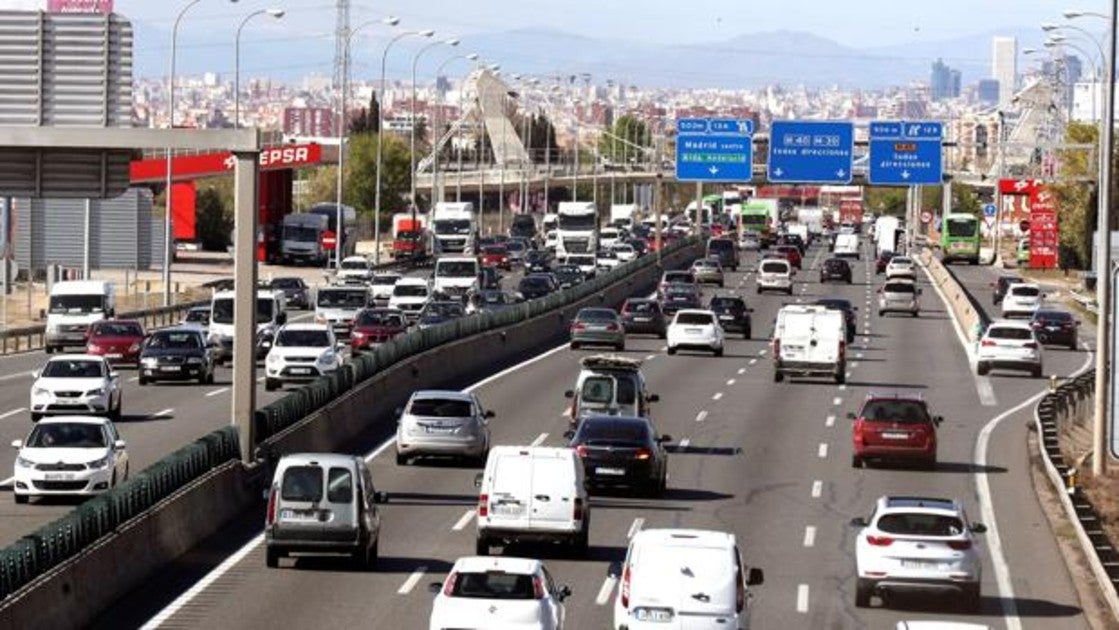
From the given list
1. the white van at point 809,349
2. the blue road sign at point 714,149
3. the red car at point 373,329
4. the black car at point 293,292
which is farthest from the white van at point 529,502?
the blue road sign at point 714,149

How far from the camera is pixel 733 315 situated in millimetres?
88125

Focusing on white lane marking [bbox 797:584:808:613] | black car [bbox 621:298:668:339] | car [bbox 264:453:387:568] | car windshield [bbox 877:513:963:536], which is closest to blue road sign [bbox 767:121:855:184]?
black car [bbox 621:298:668:339]

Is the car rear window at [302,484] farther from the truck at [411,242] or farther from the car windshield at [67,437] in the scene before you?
the truck at [411,242]

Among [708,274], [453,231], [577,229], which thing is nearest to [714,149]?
[708,274]

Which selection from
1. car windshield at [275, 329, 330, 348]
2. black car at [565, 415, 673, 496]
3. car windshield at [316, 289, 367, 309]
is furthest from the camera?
car windshield at [316, 289, 367, 309]

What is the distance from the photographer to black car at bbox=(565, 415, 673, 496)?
42562 mm

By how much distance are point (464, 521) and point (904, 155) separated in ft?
245

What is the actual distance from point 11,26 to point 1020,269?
377 feet

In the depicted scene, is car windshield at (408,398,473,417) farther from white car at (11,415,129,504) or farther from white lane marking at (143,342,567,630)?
white lane marking at (143,342,567,630)

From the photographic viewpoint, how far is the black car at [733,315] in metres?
87.9

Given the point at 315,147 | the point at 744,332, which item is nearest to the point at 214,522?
the point at 744,332

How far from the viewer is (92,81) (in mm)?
38781

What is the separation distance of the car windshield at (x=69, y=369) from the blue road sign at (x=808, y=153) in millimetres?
59634

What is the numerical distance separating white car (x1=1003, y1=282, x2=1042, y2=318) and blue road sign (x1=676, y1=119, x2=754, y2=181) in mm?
18810
